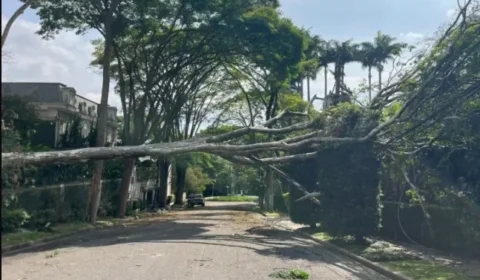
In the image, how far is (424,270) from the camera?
14.3 meters

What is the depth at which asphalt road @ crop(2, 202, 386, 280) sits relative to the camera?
13.3 metres

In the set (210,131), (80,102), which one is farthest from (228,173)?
(80,102)

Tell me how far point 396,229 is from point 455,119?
23.1ft

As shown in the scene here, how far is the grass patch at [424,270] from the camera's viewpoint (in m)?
13.2

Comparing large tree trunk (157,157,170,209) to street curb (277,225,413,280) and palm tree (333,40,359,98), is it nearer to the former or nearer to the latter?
palm tree (333,40,359,98)

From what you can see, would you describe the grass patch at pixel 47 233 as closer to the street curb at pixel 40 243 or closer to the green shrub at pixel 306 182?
the street curb at pixel 40 243

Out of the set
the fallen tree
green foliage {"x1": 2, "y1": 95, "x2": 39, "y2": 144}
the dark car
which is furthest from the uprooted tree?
the dark car

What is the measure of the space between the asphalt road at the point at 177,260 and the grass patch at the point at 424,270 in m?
0.73

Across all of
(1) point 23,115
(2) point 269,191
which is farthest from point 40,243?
(2) point 269,191

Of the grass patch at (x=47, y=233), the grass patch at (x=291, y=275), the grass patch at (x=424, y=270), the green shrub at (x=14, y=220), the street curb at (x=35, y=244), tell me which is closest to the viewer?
the grass patch at (x=291, y=275)

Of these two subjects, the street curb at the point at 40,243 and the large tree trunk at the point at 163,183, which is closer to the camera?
the street curb at the point at 40,243

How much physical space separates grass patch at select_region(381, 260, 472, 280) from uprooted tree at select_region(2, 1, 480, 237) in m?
4.50

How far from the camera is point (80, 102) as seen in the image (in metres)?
46.4

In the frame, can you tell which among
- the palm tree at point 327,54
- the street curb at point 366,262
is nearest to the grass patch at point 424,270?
the street curb at point 366,262
